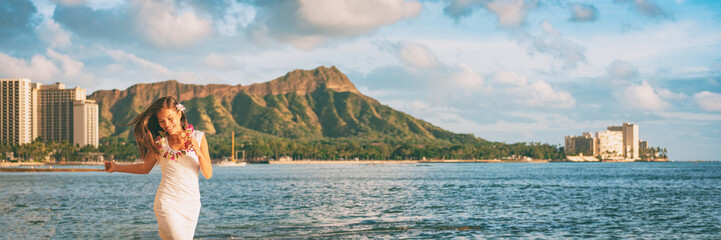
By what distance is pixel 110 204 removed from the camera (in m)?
49.9

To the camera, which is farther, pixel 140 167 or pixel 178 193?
pixel 140 167

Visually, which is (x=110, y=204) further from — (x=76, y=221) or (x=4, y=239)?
(x=4, y=239)

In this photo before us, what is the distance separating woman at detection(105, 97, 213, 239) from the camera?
7.07 meters

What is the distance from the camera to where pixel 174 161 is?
23.5ft

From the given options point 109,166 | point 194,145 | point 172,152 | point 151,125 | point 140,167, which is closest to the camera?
point 194,145

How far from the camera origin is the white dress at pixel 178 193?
708 centimetres

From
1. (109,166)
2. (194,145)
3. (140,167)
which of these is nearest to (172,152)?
(194,145)

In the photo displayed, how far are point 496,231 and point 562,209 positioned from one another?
652 inches

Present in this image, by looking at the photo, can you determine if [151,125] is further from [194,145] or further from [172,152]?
[194,145]

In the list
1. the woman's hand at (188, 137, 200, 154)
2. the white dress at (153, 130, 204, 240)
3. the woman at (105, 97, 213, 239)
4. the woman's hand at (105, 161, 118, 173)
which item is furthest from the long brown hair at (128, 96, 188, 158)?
the woman's hand at (105, 161, 118, 173)

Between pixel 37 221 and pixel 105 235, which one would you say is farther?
pixel 37 221

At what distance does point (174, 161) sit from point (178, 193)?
1.13ft

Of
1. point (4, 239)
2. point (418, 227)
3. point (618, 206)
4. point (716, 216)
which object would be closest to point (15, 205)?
point (4, 239)

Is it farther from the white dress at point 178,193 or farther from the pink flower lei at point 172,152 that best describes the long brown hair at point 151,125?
the white dress at point 178,193
